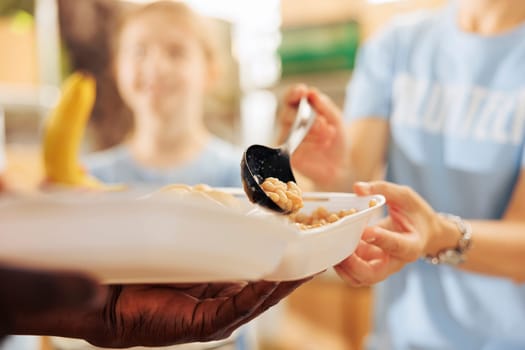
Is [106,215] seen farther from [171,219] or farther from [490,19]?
[490,19]

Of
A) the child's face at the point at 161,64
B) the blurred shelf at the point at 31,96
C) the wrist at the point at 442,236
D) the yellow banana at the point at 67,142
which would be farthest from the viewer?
the blurred shelf at the point at 31,96

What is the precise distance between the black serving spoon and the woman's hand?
3.4 inches

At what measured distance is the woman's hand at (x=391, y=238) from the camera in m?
0.49

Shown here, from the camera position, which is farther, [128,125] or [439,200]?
[128,125]

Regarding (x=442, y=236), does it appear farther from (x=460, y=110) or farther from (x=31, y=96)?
(x=31, y=96)

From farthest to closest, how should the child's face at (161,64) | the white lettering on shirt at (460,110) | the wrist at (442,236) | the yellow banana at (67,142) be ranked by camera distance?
the child's face at (161,64) → the yellow banana at (67,142) → the white lettering on shirt at (460,110) → the wrist at (442,236)

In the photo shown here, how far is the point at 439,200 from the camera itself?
35.4 inches

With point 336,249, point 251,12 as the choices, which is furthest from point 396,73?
point 251,12

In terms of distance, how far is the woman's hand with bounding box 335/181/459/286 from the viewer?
1.61 feet

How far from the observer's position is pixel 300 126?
65 cm

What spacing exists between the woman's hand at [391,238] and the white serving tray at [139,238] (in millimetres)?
146

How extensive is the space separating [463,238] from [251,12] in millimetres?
2058

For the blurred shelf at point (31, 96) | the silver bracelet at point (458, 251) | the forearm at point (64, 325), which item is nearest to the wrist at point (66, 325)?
the forearm at point (64, 325)

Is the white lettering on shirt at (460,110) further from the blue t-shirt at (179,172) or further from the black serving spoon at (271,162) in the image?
the blue t-shirt at (179,172)
